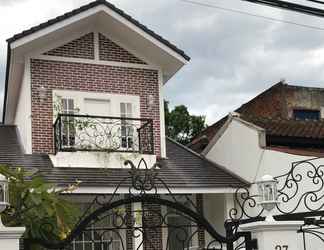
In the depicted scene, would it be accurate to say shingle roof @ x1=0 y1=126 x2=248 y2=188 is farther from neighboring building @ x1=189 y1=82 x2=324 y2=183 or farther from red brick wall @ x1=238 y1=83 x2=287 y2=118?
red brick wall @ x1=238 y1=83 x2=287 y2=118

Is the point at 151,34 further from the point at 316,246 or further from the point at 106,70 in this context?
the point at 316,246

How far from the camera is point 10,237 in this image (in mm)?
5812

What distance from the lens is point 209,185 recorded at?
54.2ft

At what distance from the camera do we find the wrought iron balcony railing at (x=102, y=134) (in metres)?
16.3

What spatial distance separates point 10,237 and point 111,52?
12373 mm

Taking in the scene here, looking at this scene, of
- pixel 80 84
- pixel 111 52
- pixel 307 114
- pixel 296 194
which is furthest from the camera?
pixel 307 114

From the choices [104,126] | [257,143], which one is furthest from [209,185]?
[104,126]

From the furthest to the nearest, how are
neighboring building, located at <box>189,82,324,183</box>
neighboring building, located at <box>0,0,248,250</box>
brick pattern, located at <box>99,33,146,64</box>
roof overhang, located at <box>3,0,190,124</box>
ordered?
1. brick pattern, located at <box>99,33,146,64</box>
2. neighboring building, located at <box>189,82,324,183</box>
3. roof overhang, located at <box>3,0,190,124</box>
4. neighboring building, located at <box>0,0,248,250</box>

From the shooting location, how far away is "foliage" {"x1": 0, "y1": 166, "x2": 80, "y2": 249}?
6516 mm

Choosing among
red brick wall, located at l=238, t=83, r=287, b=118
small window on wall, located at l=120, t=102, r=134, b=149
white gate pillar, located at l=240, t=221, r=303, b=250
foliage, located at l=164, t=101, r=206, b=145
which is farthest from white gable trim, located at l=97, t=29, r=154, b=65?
foliage, located at l=164, t=101, r=206, b=145

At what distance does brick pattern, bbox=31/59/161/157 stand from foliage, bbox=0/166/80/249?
32.4 ft

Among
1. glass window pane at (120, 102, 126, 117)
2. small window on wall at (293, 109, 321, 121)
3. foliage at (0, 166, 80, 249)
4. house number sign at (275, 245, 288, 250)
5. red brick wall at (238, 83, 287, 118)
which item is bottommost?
house number sign at (275, 245, 288, 250)

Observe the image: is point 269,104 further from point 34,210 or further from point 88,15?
point 34,210

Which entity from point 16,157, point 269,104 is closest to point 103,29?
point 16,157
